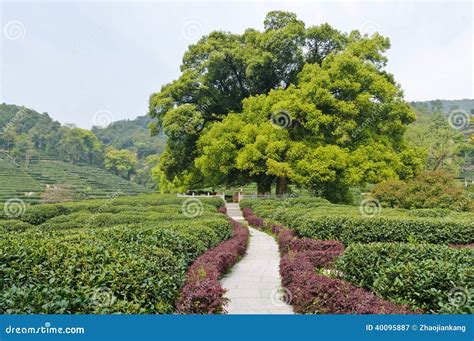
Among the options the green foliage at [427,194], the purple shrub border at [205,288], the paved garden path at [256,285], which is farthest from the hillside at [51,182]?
the purple shrub border at [205,288]

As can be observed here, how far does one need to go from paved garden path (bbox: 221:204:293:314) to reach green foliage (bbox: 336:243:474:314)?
125 cm

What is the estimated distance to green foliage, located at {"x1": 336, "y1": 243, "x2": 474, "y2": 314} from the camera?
4.57m

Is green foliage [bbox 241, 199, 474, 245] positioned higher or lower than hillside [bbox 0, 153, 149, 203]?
higher

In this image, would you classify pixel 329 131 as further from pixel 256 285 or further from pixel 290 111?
pixel 256 285

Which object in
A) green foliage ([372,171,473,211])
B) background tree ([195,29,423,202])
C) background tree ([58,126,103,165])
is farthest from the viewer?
background tree ([58,126,103,165])

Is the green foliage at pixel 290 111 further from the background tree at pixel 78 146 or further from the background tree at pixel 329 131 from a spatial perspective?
the background tree at pixel 78 146

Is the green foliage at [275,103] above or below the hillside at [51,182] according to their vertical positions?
above

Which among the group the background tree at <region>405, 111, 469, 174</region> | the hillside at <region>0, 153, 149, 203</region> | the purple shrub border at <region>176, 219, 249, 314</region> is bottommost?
the hillside at <region>0, 153, 149, 203</region>

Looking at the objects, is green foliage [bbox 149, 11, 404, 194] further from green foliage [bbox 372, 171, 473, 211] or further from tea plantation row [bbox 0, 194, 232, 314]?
tea plantation row [bbox 0, 194, 232, 314]

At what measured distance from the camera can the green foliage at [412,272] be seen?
457 centimetres

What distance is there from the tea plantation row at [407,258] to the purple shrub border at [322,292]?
0.29 m

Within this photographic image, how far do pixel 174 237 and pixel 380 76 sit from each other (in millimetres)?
20961

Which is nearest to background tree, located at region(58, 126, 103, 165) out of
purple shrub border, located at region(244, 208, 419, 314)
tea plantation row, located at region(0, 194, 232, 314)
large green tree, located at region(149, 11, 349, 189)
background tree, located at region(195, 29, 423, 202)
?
large green tree, located at region(149, 11, 349, 189)

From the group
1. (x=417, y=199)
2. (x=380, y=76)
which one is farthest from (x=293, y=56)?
(x=417, y=199)
